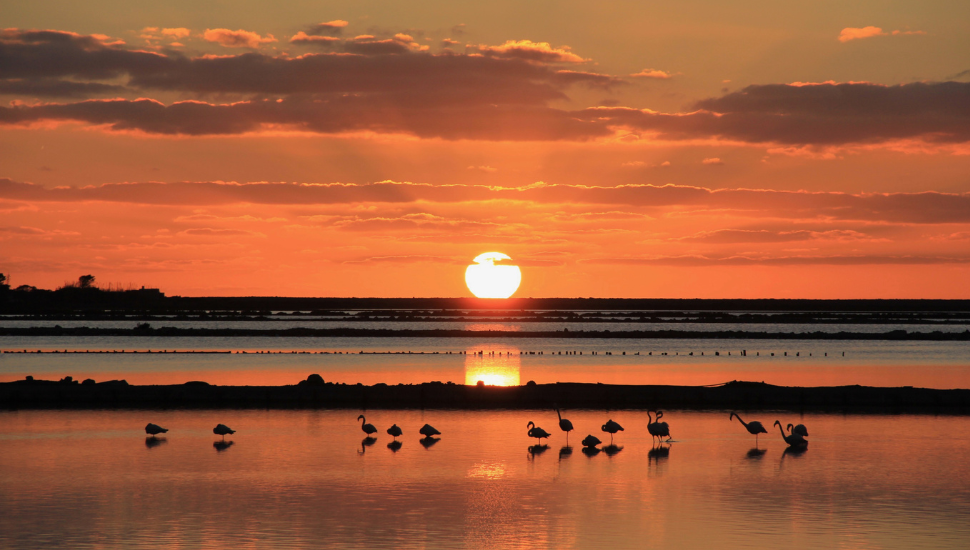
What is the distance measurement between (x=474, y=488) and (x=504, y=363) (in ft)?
112

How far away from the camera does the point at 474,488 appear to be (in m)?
17.8

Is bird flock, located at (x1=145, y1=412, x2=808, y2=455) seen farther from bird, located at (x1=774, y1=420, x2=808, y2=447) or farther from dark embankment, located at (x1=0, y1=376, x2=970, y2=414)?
dark embankment, located at (x1=0, y1=376, x2=970, y2=414)

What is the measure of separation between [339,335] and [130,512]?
69694 millimetres

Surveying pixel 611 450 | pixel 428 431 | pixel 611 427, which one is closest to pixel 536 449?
pixel 611 450

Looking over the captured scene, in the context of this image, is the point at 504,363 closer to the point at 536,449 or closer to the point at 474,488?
the point at 536,449

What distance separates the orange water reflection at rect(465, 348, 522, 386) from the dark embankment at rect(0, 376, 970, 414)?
5549 millimetres

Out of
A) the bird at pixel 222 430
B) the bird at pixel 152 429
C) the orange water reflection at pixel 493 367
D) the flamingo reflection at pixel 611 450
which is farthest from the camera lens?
the orange water reflection at pixel 493 367

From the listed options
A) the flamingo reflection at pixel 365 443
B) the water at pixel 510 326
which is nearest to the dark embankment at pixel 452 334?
the water at pixel 510 326

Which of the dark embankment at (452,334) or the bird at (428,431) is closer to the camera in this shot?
the bird at (428,431)

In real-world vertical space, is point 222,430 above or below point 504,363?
below

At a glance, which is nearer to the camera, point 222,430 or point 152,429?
point 222,430

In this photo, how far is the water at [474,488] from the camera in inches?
560

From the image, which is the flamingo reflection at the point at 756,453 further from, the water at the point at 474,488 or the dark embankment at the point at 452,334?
the dark embankment at the point at 452,334

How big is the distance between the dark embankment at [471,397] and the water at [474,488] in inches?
175
